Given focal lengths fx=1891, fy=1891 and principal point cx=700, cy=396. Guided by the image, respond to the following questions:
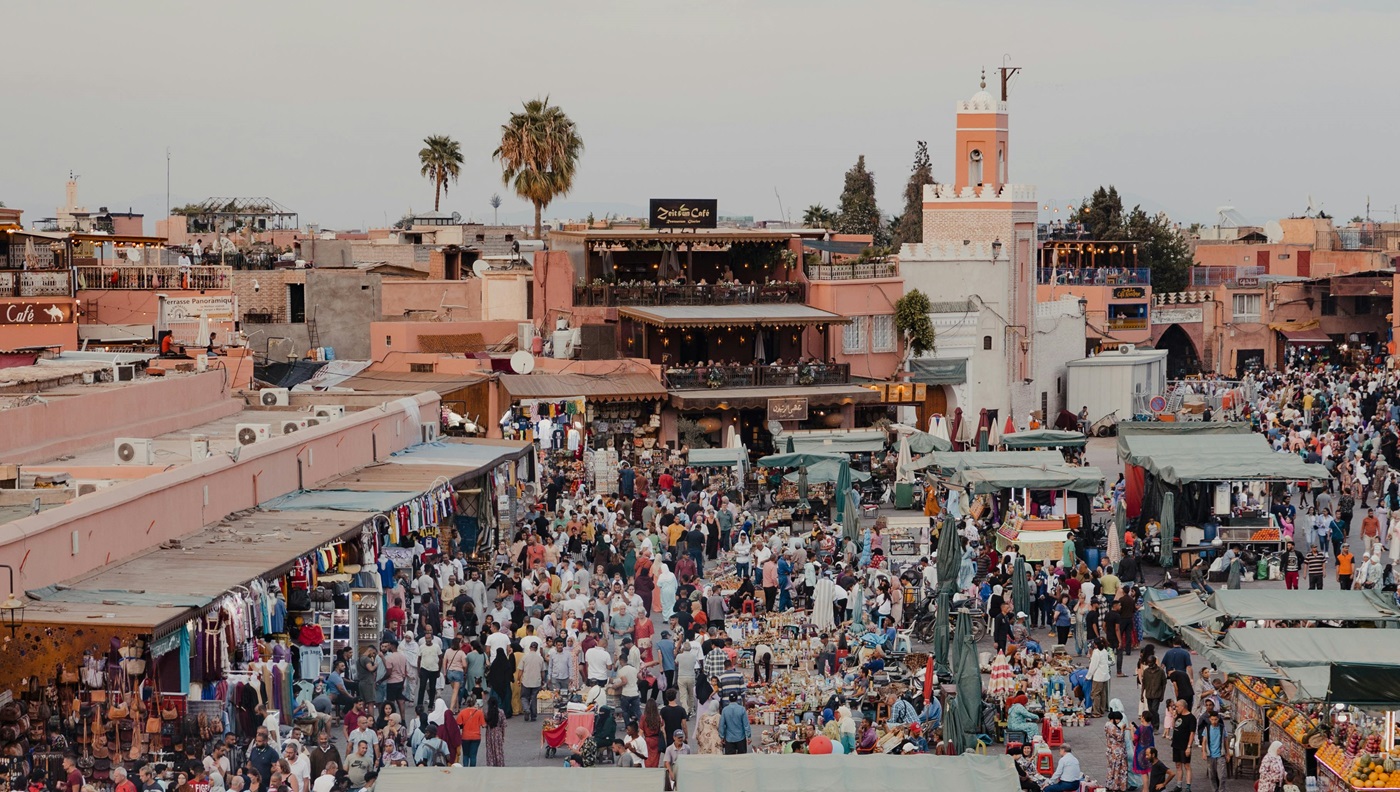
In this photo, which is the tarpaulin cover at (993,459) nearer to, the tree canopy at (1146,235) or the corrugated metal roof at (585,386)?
the corrugated metal roof at (585,386)

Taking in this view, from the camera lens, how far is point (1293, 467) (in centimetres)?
2720

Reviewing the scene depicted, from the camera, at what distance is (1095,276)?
65875 millimetres

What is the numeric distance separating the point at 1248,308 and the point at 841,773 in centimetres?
6227

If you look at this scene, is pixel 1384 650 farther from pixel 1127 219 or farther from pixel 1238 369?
pixel 1127 219

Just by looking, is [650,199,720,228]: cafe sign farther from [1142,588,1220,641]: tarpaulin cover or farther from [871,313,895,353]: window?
[1142,588,1220,641]: tarpaulin cover

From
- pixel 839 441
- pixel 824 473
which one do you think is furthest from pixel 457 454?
pixel 839 441

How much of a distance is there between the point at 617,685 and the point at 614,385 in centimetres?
2261

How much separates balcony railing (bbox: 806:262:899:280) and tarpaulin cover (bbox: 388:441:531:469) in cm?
1635

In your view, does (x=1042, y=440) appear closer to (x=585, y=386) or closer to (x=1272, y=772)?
(x=585, y=386)

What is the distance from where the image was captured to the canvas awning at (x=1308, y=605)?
61.3 feet

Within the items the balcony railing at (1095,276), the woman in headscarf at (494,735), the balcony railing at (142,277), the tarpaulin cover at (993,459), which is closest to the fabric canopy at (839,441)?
the tarpaulin cover at (993,459)

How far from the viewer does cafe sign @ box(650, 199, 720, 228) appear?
149 ft

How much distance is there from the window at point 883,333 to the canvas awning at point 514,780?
3383 cm

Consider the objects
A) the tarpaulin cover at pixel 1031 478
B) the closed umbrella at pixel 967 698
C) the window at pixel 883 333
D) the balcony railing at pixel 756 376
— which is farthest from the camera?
the window at pixel 883 333
